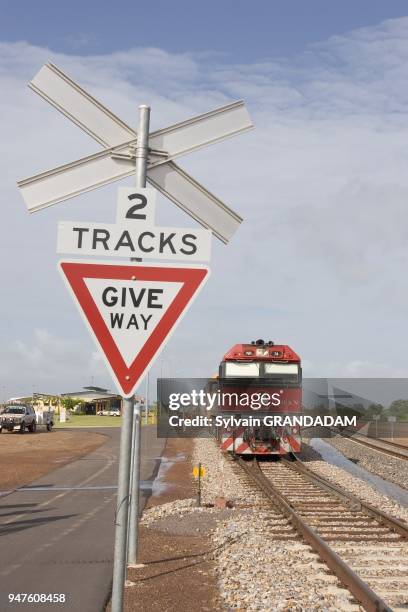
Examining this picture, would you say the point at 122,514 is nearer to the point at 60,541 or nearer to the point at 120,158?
the point at 120,158

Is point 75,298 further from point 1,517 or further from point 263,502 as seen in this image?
point 263,502

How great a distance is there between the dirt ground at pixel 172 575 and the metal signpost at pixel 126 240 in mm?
3734

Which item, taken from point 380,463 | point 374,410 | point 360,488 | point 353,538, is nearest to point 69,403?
point 374,410

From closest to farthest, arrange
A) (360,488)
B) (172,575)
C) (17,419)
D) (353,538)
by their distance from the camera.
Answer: (172,575) → (353,538) → (360,488) → (17,419)

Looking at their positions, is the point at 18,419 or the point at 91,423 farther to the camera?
the point at 91,423

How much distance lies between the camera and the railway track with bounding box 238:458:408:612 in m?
7.42

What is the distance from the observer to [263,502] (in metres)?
14.8

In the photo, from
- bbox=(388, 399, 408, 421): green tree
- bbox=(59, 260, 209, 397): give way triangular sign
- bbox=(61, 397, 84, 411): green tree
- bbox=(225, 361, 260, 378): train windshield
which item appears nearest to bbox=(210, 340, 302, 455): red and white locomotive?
bbox=(225, 361, 260, 378): train windshield

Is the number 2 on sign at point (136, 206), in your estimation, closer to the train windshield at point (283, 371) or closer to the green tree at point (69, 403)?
the train windshield at point (283, 371)

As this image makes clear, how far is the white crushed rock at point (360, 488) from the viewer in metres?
14.4

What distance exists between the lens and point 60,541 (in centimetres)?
1066

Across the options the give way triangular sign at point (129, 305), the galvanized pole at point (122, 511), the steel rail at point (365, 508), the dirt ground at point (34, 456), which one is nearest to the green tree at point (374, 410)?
the dirt ground at point (34, 456)

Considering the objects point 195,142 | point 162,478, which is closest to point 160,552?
point 195,142

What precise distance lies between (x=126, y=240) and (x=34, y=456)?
27400 millimetres
